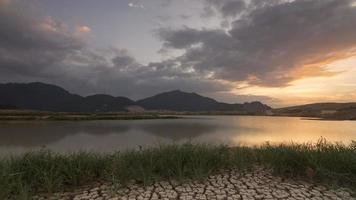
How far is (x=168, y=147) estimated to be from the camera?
6793 millimetres

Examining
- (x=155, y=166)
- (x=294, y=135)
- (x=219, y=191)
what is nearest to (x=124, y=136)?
(x=294, y=135)

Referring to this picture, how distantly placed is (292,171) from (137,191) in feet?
11.3

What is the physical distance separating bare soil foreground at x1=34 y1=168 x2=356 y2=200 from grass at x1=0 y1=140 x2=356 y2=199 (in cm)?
24

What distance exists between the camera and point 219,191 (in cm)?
509

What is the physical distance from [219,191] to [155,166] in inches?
60.0

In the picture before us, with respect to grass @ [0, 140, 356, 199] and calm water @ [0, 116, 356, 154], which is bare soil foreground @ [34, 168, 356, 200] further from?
calm water @ [0, 116, 356, 154]

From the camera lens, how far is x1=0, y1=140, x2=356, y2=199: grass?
5156mm

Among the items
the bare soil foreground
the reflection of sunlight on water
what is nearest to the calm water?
the reflection of sunlight on water

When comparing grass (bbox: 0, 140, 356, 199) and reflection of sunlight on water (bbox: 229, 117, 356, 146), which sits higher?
grass (bbox: 0, 140, 356, 199)

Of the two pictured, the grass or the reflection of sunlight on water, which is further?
the reflection of sunlight on water

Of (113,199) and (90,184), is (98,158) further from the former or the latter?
(113,199)

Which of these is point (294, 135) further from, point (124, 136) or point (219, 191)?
point (219, 191)

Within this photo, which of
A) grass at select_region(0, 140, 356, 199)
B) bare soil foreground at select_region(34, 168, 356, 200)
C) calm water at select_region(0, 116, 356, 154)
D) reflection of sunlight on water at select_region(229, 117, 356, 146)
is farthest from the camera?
reflection of sunlight on water at select_region(229, 117, 356, 146)

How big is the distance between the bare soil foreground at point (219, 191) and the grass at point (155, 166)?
0.24 meters
